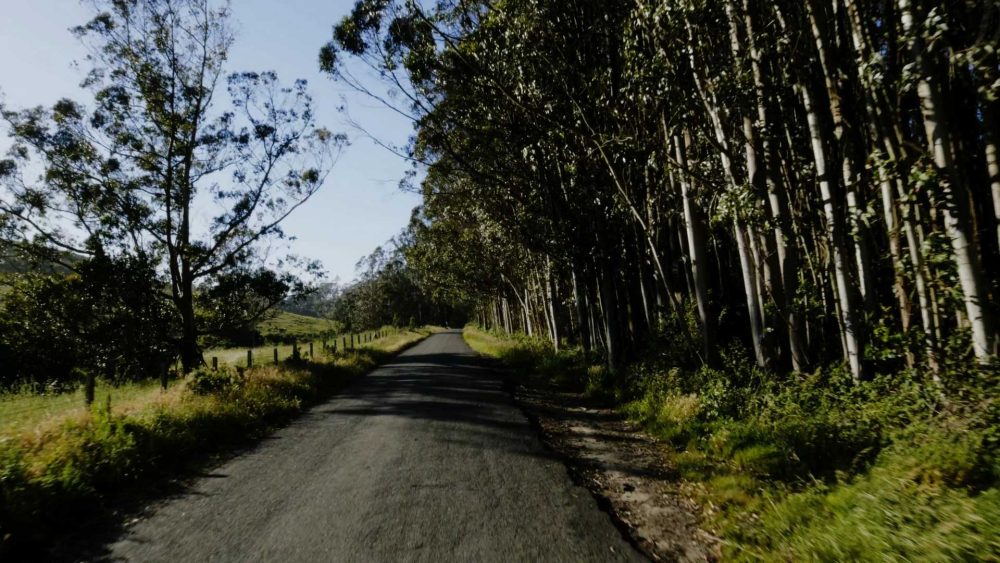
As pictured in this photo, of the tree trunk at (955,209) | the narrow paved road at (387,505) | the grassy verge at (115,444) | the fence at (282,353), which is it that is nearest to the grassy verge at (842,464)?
the tree trunk at (955,209)

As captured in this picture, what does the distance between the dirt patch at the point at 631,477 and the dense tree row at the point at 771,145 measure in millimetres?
2439

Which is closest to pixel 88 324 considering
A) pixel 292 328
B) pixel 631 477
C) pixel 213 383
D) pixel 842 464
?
pixel 213 383

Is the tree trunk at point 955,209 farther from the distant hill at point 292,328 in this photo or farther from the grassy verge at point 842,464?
the distant hill at point 292,328

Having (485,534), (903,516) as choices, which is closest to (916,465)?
(903,516)

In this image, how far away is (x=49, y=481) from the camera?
511 centimetres

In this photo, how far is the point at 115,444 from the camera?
20.8ft

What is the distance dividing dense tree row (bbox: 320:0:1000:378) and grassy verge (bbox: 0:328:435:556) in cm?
766

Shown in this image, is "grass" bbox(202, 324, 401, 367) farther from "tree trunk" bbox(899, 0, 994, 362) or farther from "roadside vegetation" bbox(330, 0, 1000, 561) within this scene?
"tree trunk" bbox(899, 0, 994, 362)

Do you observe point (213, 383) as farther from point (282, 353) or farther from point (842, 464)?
point (282, 353)

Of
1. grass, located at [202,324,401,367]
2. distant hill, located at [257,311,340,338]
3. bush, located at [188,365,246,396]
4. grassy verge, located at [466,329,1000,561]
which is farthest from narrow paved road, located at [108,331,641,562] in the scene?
distant hill, located at [257,311,340,338]

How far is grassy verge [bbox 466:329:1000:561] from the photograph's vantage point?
133 inches

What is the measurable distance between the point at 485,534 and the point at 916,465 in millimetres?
3408

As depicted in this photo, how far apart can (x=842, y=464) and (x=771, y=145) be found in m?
4.14

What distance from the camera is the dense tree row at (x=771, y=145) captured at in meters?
5.22
